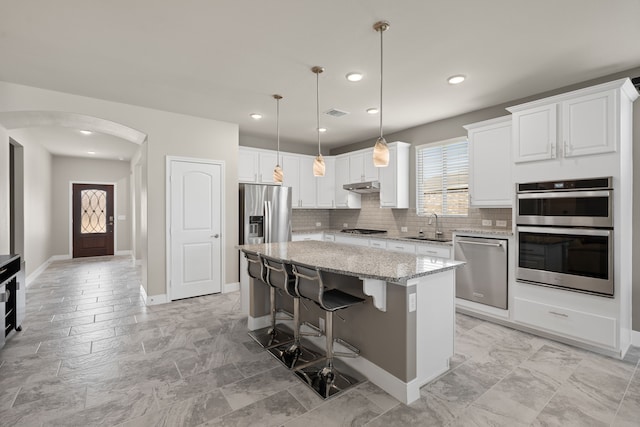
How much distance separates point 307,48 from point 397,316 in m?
2.34

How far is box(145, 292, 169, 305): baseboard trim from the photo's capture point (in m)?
4.39

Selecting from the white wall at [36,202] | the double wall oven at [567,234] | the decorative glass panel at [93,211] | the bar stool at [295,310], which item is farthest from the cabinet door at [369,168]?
the decorative glass panel at [93,211]

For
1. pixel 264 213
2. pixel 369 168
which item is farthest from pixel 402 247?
pixel 264 213

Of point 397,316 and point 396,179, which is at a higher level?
point 396,179

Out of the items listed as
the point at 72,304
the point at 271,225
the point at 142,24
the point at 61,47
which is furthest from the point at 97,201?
the point at 142,24

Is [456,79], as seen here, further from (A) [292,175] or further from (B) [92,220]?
(B) [92,220]

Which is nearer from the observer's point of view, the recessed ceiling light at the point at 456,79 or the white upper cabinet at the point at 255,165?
the recessed ceiling light at the point at 456,79

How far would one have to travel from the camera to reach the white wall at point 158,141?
359cm

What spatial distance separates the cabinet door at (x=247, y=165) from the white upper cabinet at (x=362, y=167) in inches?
72.0

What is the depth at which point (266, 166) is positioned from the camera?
19.0 feet

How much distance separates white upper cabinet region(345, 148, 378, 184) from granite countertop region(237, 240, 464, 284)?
9.10 ft

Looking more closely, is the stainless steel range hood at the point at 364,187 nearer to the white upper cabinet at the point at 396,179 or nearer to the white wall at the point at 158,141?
the white upper cabinet at the point at 396,179

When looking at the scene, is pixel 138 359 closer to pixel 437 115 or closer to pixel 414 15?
pixel 414 15

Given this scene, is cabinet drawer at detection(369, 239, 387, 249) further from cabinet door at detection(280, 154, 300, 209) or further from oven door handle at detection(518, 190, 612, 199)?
oven door handle at detection(518, 190, 612, 199)
